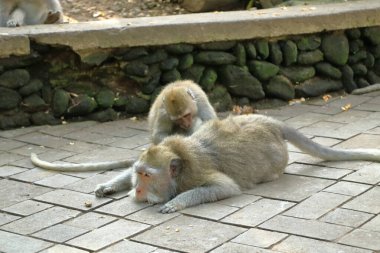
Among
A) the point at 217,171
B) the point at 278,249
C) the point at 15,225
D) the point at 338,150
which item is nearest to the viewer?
the point at 278,249

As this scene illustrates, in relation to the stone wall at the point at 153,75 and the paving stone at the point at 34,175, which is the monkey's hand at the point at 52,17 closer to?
the stone wall at the point at 153,75

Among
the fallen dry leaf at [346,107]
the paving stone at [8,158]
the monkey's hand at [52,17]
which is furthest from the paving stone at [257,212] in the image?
the monkey's hand at [52,17]

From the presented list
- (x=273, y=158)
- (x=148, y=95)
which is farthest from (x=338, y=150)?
(x=148, y=95)

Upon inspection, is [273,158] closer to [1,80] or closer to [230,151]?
[230,151]

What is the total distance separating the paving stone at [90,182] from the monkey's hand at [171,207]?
0.83m

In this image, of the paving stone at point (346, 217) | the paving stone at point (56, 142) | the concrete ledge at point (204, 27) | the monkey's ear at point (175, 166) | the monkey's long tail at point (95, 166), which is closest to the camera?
the paving stone at point (346, 217)

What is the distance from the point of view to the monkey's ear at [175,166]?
19.7ft

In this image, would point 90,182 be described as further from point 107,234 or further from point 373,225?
point 373,225

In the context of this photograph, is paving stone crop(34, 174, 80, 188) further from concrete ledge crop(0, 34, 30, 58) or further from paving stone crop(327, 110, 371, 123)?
paving stone crop(327, 110, 371, 123)

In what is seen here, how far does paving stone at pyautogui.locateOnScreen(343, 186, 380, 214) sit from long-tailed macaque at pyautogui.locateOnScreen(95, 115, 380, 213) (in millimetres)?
768

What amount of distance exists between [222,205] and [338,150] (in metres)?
1.40

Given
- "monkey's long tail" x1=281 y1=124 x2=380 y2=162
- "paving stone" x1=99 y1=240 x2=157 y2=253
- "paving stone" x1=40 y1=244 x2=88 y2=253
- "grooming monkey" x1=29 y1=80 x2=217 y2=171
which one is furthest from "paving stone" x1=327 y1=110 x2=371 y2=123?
"paving stone" x1=40 y1=244 x2=88 y2=253

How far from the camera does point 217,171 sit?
6.20 metres

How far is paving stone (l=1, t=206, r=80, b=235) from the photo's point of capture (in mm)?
5715
